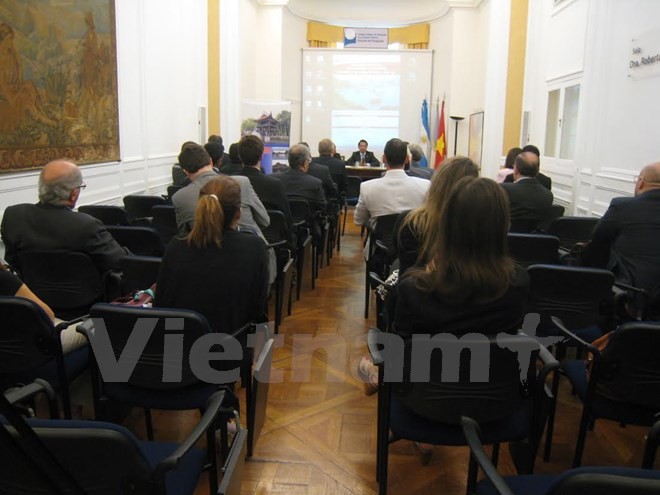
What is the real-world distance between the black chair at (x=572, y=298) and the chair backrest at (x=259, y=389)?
1.19 m

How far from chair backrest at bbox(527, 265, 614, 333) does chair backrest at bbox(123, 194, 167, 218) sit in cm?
319

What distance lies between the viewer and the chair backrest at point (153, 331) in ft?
5.65

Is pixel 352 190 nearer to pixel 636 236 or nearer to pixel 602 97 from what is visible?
pixel 602 97

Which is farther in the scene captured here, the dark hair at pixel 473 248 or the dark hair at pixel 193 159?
the dark hair at pixel 193 159

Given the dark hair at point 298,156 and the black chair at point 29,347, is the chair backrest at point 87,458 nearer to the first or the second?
the black chair at point 29,347

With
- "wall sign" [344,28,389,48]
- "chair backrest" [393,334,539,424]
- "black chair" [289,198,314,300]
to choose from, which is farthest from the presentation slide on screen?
"chair backrest" [393,334,539,424]

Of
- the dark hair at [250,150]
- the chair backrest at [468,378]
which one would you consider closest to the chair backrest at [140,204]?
the dark hair at [250,150]

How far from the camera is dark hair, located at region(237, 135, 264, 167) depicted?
4.08 meters

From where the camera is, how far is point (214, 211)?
2.04 meters

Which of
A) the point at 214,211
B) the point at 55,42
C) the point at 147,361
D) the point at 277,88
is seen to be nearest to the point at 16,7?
the point at 55,42

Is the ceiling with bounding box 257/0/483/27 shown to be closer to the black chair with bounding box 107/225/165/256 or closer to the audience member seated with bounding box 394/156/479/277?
the black chair with bounding box 107/225/165/256

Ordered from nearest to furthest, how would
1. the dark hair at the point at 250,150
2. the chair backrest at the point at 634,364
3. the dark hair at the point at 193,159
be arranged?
the chair backrest at the point at 634,364, the dark hair at the point at 193,159, the dark hair at the point at 250,150

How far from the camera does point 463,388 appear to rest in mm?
1640

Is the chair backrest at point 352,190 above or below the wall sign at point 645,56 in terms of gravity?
below
